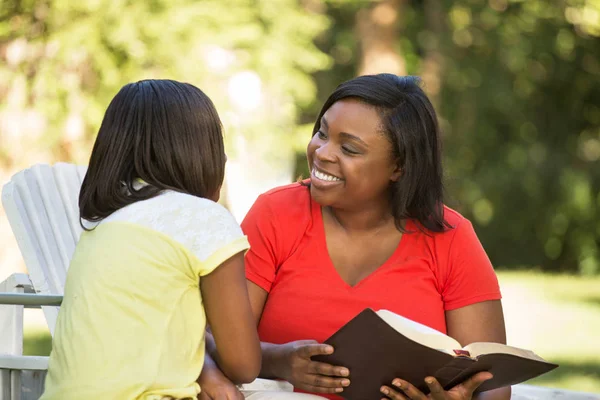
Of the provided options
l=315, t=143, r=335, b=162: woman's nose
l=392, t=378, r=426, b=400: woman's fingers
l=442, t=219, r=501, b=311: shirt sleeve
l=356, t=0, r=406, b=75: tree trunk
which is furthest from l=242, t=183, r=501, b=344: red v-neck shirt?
l=356, t=0, r=406, b=75: tree trunk

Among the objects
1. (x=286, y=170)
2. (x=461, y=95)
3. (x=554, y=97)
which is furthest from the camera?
(x=554, y=97)

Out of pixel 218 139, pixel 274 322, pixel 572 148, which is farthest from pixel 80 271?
pixel 572 148

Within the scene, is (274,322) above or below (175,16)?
below

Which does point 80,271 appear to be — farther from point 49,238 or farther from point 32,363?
point 49,238

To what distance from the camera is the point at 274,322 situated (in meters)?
3.01

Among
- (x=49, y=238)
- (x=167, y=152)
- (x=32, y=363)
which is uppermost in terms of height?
(x=167, y=152)

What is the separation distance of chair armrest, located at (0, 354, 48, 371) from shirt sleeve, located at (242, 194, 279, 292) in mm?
723

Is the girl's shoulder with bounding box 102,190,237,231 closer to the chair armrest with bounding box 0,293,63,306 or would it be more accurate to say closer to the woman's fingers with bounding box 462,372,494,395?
the chair armrest with bounding box 0,293,63,306

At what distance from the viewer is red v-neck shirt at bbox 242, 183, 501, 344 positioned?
297 centimetres

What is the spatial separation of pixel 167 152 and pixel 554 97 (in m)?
15.4

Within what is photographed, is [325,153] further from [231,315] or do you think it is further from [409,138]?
[231,315]

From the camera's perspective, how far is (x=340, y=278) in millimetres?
2996

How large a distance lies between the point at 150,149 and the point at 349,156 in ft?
2.25

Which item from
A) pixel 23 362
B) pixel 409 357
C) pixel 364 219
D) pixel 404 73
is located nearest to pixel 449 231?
pixel 364 219
